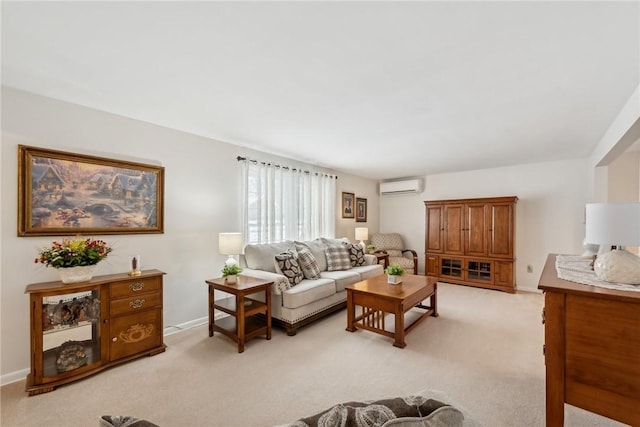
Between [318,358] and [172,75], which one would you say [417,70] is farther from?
[318,358]

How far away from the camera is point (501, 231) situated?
189 inches

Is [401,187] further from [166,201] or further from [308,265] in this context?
[166,201]

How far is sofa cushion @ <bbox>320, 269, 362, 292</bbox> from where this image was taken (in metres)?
3.77

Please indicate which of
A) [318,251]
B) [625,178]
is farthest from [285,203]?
[625,178]

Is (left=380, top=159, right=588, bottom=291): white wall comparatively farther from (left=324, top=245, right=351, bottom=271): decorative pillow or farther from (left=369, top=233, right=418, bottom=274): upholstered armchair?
(left=324, top=245, right=351, bottom=271): decorative pillow

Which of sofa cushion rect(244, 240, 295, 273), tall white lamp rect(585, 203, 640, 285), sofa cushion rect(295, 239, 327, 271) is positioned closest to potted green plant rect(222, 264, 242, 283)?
sofa cushion rect(244, 240, 295, 273)

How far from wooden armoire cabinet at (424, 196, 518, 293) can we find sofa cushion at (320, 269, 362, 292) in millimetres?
2353

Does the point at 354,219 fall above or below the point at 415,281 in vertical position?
above

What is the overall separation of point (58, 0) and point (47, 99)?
1499mm

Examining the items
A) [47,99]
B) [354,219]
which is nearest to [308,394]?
[47,99]

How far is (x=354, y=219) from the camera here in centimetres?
604

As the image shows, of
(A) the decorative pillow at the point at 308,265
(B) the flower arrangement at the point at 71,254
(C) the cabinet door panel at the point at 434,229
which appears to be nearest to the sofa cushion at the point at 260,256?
(A) the decorative pillow at the point at 308,265

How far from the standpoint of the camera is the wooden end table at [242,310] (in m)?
2.70

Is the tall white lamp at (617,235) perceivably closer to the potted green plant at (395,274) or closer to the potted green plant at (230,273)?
the potted green plant at (395,274)
